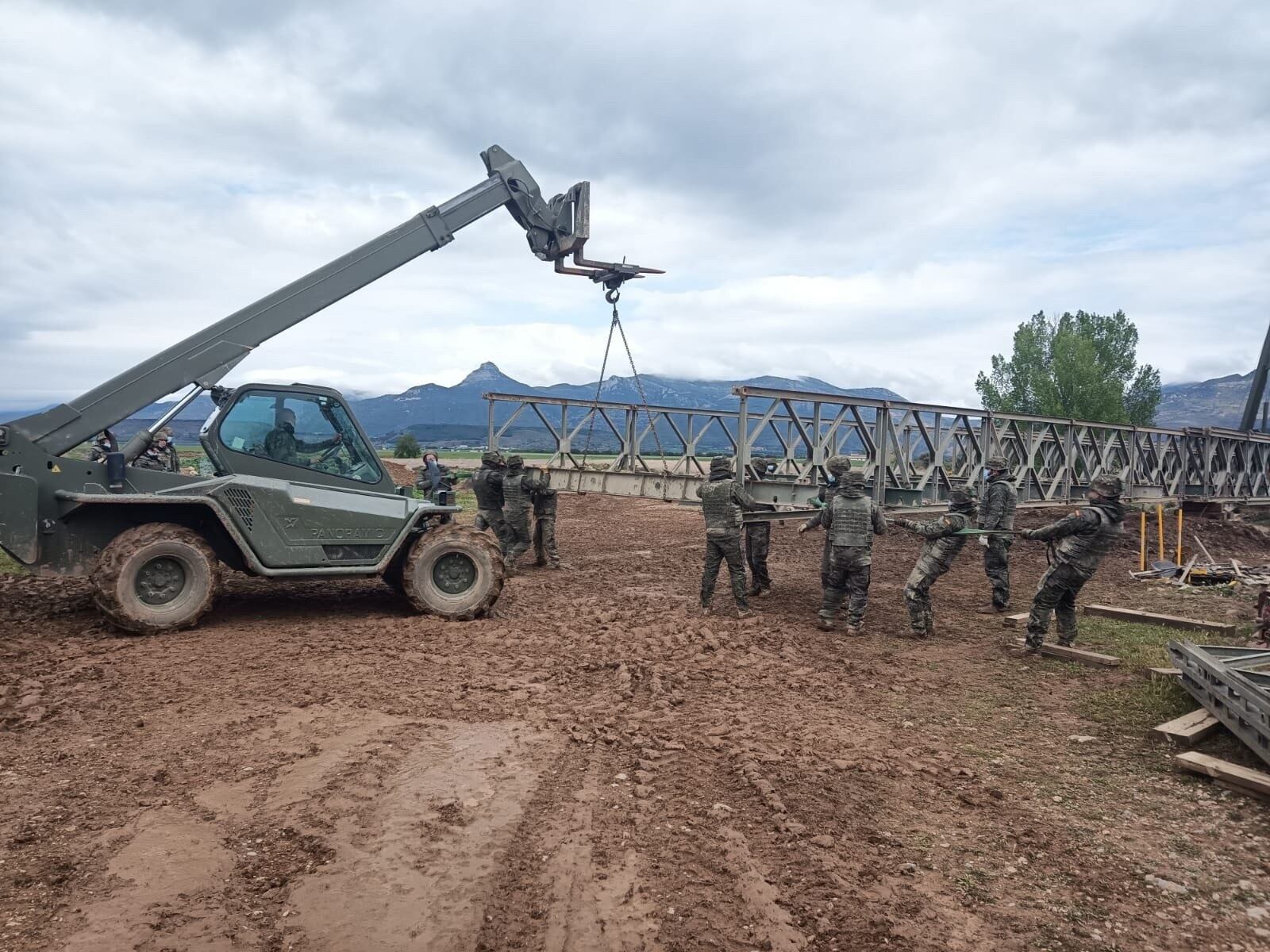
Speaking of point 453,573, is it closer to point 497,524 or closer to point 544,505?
point 497,524

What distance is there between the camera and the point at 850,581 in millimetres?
9086

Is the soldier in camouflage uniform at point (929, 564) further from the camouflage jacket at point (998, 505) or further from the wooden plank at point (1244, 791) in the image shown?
the wooden plank at point (1244, 791)

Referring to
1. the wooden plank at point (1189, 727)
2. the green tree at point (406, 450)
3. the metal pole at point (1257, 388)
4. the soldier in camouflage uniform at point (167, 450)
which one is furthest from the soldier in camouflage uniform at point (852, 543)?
the green tree at point (406, 450)

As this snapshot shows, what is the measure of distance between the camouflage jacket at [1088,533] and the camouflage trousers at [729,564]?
3165mm

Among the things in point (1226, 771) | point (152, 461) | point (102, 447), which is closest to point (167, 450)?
point (102, 447)

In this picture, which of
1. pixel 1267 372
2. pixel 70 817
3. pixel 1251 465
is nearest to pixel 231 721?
pixel 70 817

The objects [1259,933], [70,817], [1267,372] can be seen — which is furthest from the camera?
[1267,372]

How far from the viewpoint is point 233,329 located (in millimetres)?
8344

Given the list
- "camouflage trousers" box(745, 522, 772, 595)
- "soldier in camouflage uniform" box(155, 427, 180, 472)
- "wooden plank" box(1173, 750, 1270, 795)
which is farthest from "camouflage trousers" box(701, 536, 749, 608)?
"soldier in camouflage uniform" box(155, 427, 180, 472)

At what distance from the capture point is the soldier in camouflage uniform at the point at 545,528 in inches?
502

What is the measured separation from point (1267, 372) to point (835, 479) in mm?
23546

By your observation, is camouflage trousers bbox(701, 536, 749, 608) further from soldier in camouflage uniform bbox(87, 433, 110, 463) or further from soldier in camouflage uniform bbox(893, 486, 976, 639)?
soldier in camouflage uniform bbox(87, 433, 110, 463)

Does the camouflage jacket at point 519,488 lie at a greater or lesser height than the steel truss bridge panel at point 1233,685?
greater

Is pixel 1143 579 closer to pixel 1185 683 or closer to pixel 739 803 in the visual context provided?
pixel 1185 683
